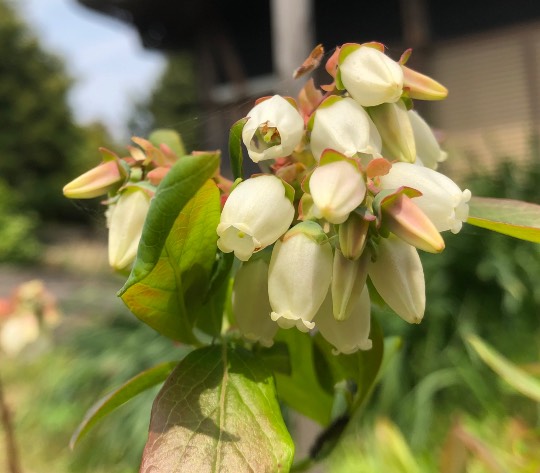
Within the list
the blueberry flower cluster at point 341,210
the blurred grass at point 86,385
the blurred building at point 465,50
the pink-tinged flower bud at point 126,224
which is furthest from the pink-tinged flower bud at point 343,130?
the blurred building at point 465,50

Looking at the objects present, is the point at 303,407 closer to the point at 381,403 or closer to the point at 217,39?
the point at 381,403

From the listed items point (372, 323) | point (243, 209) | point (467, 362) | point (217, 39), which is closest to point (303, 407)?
point (372, 323)

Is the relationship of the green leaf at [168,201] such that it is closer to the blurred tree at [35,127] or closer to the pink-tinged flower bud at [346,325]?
the pink-tinged flower bud at [346,325]

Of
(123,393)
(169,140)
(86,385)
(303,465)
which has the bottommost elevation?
(86,385)

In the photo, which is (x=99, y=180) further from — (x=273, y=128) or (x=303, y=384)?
(x=303, y=384)

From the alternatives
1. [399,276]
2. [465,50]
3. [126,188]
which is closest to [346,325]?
[399,276]

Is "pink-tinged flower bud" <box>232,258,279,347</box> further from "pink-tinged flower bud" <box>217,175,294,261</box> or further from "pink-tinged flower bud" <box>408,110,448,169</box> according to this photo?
"pink-tinged flower bud" <box>408,110,448,169</box>
